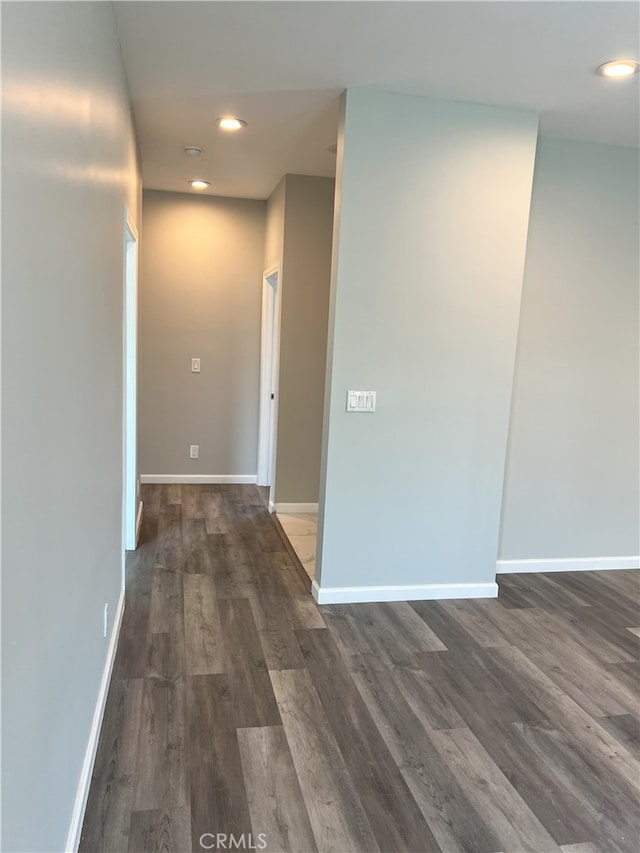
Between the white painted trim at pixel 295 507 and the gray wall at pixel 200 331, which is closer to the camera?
the white painted trim at pixel 295 507

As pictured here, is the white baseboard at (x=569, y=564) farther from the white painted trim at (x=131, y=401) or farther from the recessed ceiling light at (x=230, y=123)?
the recessed ceiling light at (x=230, y=123)

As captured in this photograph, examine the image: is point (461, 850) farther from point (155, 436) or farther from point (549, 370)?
point (155, 436)

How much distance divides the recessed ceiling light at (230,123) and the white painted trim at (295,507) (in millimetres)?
2800

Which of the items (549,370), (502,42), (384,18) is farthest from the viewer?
(549,370)

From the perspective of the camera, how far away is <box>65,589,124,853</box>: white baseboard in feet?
5.37

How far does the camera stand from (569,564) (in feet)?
13.1

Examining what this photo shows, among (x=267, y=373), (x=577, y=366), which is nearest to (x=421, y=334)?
(x=577, y=366)

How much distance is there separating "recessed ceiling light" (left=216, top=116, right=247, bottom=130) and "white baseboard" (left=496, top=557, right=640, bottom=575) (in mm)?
3084

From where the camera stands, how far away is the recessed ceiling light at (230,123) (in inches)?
132

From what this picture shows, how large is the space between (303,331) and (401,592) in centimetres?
223

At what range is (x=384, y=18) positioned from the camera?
2.19m

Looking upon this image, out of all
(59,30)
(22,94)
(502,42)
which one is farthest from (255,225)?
(22,94)

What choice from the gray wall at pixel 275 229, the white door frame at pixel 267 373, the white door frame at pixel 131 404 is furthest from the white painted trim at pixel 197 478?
the gray wall at pixel 275 229

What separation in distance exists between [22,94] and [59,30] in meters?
0.44
